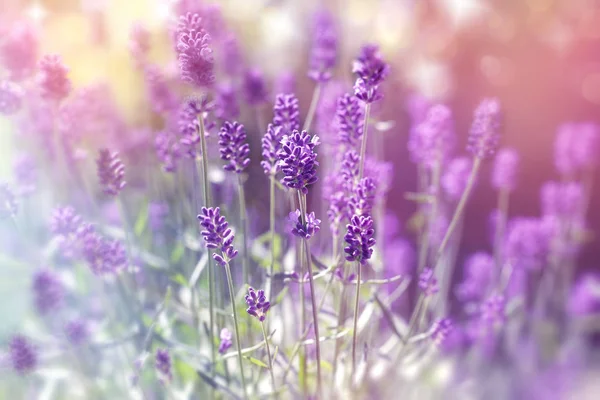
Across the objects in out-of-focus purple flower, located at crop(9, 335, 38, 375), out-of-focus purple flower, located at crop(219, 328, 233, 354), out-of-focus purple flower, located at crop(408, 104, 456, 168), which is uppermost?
out-of-focus purple flower, located at crop(408, 104, 456, 168)

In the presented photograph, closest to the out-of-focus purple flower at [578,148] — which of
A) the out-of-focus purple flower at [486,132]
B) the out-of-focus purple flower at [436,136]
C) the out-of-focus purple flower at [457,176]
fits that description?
the out-of-focus purple flower at [457,176]

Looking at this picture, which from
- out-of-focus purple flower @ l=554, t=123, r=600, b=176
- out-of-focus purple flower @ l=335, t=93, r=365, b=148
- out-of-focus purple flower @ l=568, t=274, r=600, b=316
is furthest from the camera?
out-of-focus purple flower @ l=568, t=274, r=600, b=316

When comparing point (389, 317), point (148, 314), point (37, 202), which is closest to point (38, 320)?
point (37, 202)

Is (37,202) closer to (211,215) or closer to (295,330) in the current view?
(295,330)

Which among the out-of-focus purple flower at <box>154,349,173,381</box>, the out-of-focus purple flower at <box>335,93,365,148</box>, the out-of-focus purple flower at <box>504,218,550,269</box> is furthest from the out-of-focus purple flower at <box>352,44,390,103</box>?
the out-of-focus purple flower at <box>504,218,550,269</box>

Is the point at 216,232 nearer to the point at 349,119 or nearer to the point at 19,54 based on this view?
the point at 349,119

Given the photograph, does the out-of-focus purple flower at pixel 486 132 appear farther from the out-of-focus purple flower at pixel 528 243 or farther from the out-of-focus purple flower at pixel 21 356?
the out-of-focus purple flower at pixel 21 356

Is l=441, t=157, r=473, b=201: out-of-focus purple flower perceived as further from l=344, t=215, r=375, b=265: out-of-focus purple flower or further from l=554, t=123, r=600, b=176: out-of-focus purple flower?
l=344, t=215, r=375, b=265: out-of-focus purple flower
